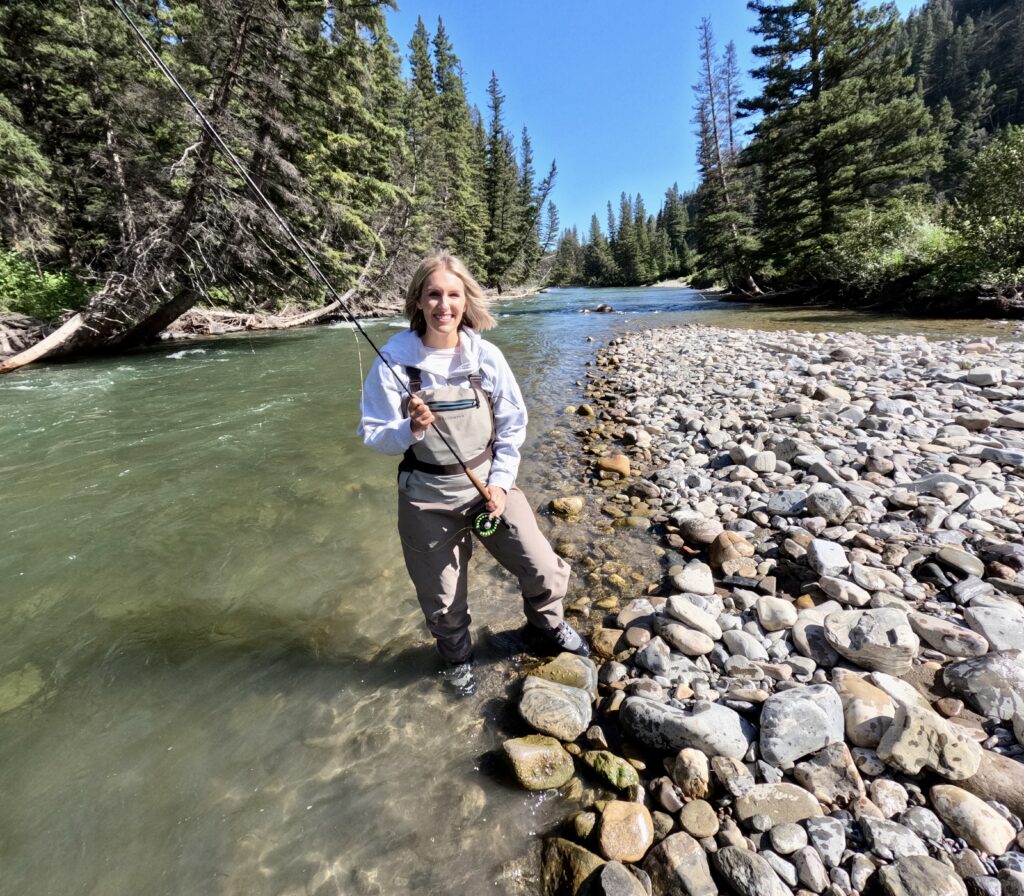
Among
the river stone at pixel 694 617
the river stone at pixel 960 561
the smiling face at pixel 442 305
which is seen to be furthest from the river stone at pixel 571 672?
the river stone at pixel 960 561

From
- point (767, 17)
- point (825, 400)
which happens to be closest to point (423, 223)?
point (767, 17)

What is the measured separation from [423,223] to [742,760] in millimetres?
35644

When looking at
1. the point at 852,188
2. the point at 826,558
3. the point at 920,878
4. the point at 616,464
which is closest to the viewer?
the point at 920,878

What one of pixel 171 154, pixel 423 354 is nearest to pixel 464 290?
pixel 423 354

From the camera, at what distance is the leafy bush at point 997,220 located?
1303 centimetres

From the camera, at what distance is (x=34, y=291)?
1366 centimetres

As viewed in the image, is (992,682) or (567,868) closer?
(567,868)

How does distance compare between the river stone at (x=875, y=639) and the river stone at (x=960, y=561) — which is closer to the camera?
the river stone at (x=875, y=639)

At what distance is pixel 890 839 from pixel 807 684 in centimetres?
76

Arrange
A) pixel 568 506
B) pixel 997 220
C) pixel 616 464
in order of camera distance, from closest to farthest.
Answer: pixel 568 506 < pixel 616 464 < pixel 997 220

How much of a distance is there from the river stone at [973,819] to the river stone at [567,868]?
1314 millimetres

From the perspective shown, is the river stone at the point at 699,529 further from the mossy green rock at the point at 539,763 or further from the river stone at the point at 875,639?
the mossy green rock at the point at 539,763

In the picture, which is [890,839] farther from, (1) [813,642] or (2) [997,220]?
(2) [997,220]

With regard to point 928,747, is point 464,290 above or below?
above
